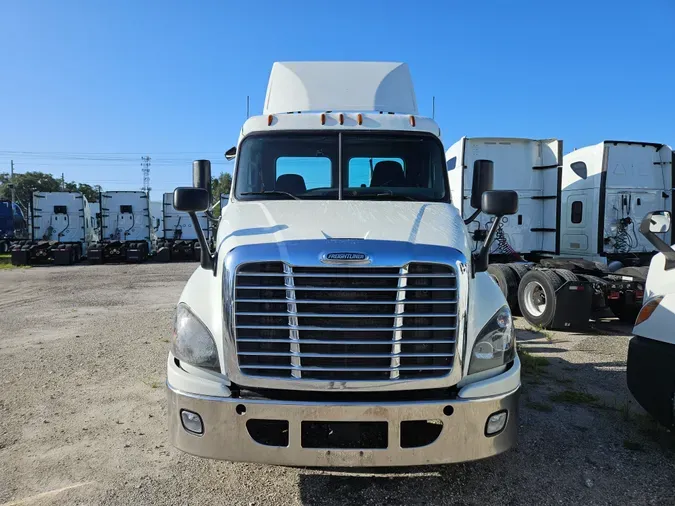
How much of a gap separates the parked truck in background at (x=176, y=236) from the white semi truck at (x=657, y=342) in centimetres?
2294

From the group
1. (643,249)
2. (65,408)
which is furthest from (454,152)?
(65,408)

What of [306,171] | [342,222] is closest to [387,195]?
[306,171]

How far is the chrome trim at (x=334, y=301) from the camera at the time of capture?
2832mm

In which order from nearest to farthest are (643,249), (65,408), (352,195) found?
(352,195) < (65,408) < (643,249)

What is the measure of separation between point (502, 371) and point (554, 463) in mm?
1187

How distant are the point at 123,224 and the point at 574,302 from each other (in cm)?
2246

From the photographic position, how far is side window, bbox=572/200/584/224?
33.7 feet

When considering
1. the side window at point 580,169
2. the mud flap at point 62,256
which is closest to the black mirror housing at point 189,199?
the side window at point 580,169

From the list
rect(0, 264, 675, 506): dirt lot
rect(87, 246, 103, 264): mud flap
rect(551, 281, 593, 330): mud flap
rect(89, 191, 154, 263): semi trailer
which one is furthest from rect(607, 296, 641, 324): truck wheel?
rect(87, 246, 103, 264): mud flap

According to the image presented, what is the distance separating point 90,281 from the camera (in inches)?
626

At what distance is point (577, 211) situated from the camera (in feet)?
34.1

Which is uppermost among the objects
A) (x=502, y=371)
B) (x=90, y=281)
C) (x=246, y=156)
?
(x=246, y=156)

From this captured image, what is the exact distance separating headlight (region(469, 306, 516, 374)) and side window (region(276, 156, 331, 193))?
1.93m

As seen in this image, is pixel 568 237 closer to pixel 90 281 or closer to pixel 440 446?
A: pixel 440 446
